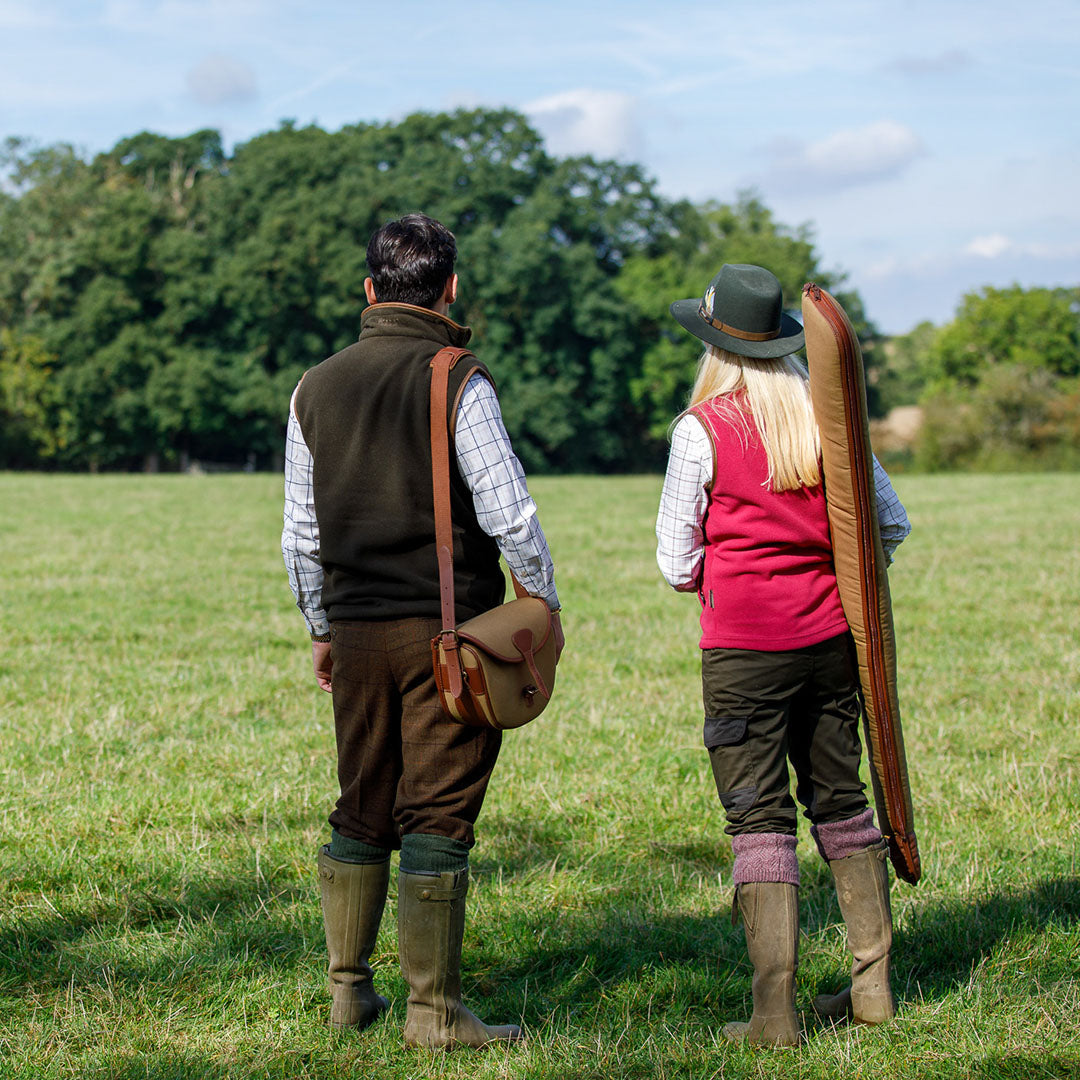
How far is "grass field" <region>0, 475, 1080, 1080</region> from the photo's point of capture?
11.3 feet

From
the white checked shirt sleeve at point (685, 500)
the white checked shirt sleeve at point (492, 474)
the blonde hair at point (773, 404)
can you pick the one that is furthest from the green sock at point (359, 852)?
the blonde hair at point (773, 404)

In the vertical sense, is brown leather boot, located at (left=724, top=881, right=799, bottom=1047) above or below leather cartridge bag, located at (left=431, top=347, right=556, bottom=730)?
below

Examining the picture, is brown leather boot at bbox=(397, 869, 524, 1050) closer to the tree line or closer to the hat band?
the hat band

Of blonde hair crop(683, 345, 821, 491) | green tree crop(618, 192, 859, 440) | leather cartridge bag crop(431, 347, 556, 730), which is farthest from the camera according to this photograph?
green tree crop(618, 192, 859, 440)

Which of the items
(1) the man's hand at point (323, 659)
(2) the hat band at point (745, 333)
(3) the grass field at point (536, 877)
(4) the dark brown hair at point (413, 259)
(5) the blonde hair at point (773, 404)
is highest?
(4) the dark brown hair at point (413, 259)

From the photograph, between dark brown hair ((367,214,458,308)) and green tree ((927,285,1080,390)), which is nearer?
dark brown hair ((367,214,458,308))

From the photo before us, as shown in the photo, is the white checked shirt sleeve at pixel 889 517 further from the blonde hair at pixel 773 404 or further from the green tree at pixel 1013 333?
the green tree at pixel 1013 333

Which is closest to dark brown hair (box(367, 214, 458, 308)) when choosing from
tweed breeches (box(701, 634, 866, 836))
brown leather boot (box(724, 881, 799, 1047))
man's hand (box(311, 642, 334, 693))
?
man's hand (box(311, 642, 334, 693))

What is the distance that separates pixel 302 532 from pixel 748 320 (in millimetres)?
1485

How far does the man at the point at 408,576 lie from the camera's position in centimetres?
335

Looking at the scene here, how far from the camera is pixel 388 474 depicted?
3357mm

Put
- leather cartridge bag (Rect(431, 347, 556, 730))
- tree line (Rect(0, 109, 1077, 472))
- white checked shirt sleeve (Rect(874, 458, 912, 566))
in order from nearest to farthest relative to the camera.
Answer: leather cartridge bag (Rect(431, 347, 556, 730)), white checked shirt sleeve (Rect(874, 458, 912, 566)), tree line (Rect(0, 109, 1077, 472))

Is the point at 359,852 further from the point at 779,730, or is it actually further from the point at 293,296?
the point at 293,296

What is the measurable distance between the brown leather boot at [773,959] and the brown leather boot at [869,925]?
20 centimetres
